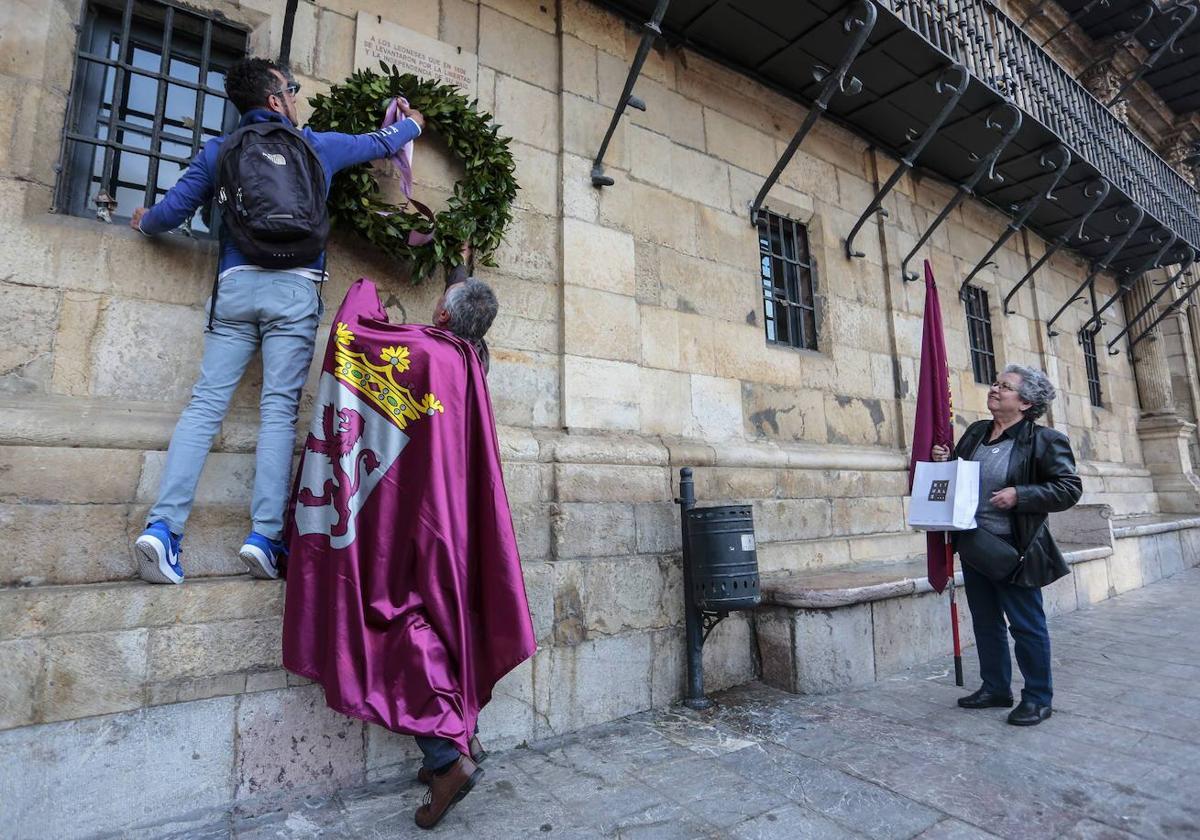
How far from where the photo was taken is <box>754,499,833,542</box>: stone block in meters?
4.79

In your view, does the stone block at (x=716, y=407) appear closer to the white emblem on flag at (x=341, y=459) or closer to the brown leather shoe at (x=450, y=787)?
the white emblem on flag at (x=341, y=459)

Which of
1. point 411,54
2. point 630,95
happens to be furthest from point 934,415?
point 411,54

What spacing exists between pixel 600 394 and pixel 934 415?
209cm

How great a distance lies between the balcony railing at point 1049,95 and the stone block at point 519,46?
8.48ft

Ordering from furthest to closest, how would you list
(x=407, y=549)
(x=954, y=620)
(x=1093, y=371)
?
1. (x=1093, y=371)
2. (x=954, y=620)
3. (x=407, y=549)

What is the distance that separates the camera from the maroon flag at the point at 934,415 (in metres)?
3.85

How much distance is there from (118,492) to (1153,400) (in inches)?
550

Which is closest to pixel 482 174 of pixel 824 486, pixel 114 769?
pixel 114 769

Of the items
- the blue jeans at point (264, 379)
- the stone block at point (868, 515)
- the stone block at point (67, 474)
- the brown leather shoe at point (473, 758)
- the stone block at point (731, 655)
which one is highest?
the blue jeans at point (264, 379)

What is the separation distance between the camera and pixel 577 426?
404cm

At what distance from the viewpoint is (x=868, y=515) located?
563 cm

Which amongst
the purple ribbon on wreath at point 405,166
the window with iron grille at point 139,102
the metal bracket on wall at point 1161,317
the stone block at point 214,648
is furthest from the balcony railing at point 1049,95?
the stone block at point 214,648

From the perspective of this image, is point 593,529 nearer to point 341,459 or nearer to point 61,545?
point 341,459

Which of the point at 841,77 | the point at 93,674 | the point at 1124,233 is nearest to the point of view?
the point at 93,674
